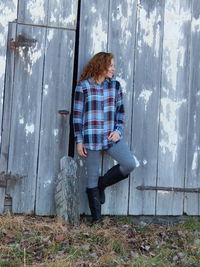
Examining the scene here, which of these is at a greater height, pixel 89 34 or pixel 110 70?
pixel 89 34

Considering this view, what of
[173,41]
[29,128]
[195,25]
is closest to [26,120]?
[29,128]

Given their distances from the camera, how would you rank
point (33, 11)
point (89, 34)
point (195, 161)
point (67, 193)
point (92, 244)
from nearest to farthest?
point (92, 244) → point (67, 193) → point (33, 11) → point (89, 34) → point (195, 161)

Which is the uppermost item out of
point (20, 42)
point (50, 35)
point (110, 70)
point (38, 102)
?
point (50, 35)

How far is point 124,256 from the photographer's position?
4.17 meters

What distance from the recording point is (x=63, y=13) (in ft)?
17.1

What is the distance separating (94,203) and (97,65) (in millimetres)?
1450

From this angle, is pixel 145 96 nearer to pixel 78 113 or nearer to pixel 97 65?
pixel 97 65

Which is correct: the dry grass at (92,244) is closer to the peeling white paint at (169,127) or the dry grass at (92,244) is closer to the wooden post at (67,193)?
the wooden post at (67,193)

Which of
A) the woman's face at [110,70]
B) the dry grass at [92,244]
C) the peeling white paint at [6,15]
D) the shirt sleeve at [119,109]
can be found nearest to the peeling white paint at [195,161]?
the dry grass at [92,244]

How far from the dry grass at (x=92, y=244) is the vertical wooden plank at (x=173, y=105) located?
439mm

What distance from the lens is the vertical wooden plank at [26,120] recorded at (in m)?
5.09

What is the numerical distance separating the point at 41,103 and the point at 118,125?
2.83ft

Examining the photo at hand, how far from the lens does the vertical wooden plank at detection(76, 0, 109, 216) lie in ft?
17.3

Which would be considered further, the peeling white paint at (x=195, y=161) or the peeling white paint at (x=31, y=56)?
the peeling white paint at (x=195, y=161)
